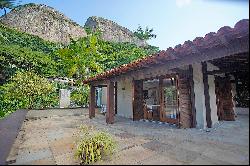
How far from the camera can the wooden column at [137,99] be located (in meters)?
10.6

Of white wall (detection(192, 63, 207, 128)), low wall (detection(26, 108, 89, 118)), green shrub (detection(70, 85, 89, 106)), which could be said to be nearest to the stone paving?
white wall (detection(192, 63, 207, 128))

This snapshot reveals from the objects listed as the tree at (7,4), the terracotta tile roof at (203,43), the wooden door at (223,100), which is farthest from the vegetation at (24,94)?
the wooden door at (223,100)

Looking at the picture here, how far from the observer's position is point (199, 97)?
737 centimetres

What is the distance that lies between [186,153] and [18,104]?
12.8 metres

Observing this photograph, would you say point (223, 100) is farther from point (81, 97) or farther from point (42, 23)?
point (42, 23)

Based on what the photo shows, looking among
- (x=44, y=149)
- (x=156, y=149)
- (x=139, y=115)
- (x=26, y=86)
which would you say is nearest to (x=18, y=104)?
(x=26, y=86)

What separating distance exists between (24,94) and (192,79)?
1136 cm

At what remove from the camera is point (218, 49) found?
4.29 m

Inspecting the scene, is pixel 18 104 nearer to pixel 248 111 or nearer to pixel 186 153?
pixel 186 153

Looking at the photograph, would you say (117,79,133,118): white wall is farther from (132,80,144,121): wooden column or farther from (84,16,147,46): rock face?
(84,16,147,46): rock face

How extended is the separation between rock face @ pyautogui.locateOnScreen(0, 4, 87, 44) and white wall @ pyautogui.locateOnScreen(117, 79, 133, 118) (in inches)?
694

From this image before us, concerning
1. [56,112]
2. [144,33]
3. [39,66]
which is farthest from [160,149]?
[144,33]

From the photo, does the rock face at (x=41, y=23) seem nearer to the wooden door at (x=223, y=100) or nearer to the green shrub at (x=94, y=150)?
the wooden door at (x=223, y=100)

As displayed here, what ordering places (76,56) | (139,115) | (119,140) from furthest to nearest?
(76,56) → (139,115) → (119,140)
